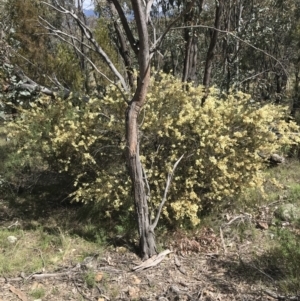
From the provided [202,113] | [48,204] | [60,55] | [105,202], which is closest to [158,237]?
[105,202]

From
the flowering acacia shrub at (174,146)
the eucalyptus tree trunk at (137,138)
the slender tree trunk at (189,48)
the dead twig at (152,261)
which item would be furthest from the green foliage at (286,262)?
the slender tree trunk at (189,48)

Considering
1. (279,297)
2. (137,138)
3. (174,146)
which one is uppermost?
(137,138)

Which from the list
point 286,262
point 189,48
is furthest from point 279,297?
point 189,48

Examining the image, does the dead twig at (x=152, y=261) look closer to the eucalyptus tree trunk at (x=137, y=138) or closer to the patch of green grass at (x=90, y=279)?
the eucalyptus tree trunk at (x=137, y=138)

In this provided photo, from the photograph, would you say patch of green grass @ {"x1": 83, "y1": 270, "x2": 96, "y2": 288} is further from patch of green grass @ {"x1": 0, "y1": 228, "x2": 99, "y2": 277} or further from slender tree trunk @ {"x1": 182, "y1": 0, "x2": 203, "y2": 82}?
slender tree trunk @ {"x1": 182, "y1": 0, "x2": 203, "y2": 82}

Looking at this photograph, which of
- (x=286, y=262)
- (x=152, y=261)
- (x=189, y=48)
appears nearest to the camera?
(x=286, y=262)

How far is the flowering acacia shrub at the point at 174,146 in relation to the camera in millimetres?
4484

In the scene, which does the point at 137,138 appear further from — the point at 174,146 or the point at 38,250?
the point at 38,250

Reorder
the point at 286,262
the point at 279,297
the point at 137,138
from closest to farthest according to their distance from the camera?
the point at 279,297
the point at 286,262
the point at 137,138

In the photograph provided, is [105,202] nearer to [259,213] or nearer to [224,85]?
[259,213]

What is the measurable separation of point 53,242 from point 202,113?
7.43 feet

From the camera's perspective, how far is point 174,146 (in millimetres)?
4465

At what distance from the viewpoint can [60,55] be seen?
1120cm

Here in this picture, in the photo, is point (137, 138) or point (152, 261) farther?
point (152, 261)
